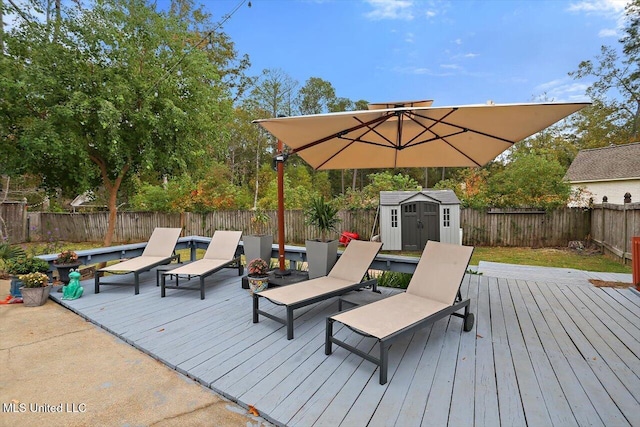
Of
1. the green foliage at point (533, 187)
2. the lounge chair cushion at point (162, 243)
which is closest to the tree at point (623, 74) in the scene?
the green foliage at point (533, 187)

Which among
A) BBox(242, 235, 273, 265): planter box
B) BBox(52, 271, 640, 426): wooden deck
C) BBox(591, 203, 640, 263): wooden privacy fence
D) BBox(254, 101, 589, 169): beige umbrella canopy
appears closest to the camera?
BBox(52, 271, 640, 426): wooden deck

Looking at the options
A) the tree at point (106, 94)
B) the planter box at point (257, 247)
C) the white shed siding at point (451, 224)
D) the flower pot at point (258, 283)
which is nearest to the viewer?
the flower pot at point (258, 283)

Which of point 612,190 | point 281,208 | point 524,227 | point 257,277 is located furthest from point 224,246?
point 612,190

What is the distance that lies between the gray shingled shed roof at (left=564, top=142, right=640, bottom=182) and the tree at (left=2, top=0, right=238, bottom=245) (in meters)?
15.2

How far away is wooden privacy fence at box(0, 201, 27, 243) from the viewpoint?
462 inches

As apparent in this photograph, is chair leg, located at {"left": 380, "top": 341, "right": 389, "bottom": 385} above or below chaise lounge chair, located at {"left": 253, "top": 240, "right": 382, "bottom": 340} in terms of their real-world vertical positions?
below

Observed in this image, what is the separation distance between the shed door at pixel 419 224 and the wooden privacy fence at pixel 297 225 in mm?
1287

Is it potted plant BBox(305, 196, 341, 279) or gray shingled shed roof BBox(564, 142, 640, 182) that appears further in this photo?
gray shingled shed roof BBox(564, 142, 640, 182)

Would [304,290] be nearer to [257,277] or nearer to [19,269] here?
[257,277]

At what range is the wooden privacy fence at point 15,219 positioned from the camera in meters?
11.7

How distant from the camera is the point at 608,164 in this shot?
1664 cm

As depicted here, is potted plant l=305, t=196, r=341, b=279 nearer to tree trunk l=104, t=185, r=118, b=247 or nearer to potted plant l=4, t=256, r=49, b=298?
potted plant l=4, t=256, r=49, b=298

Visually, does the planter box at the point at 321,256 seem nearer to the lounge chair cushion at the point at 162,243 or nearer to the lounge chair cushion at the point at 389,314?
the lounge chair cushion at the point at 389,314

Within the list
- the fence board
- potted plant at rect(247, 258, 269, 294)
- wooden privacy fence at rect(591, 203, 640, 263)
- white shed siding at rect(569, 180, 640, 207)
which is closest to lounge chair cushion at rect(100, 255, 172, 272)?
potted plant at rect(247, 258, 269, 294)
